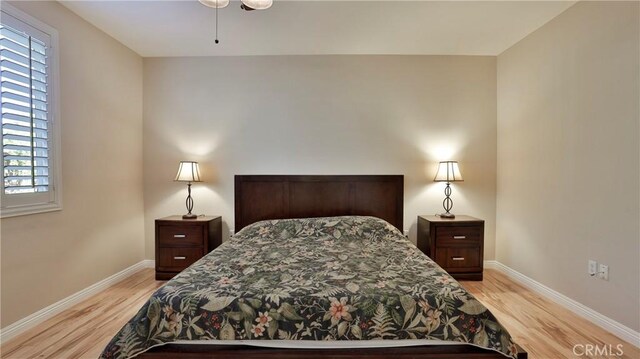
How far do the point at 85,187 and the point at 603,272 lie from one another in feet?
14.6

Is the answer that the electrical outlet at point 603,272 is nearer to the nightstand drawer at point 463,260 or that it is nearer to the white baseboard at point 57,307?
the nightstand drawer at point 463,260

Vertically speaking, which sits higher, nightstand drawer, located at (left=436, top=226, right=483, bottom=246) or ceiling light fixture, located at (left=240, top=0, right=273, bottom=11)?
ceiling light fixture, located at (left=240, top=0, right=273, bottom=11)

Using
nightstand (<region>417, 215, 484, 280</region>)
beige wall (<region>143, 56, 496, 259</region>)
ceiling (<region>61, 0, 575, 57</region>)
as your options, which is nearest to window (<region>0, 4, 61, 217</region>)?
ceiling (<region>61, 0, 575, 57</region>)

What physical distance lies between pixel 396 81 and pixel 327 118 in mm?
927

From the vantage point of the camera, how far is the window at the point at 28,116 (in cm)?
199

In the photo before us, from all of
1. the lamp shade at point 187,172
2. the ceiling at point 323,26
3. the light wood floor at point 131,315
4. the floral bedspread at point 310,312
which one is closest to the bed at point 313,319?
the floral bedspread at point 310,312

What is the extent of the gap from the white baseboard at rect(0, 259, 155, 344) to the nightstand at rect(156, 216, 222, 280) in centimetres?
44

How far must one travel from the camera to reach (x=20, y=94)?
6.82 feet

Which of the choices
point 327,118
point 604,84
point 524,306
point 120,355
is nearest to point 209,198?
point 327,118

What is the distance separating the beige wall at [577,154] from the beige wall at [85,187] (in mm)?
4331

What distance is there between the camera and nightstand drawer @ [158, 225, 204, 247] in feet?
9.99

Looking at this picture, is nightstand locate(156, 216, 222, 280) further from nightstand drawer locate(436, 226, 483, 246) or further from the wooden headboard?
nightstand drawer locate(436, 226, 483, 246)

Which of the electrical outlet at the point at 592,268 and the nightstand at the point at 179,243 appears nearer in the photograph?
the electrical outlet at the point at 592,268

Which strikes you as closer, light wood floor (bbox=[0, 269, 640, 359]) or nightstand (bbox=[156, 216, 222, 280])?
light wood floor (bbox=[0, 269, 640, 359])
